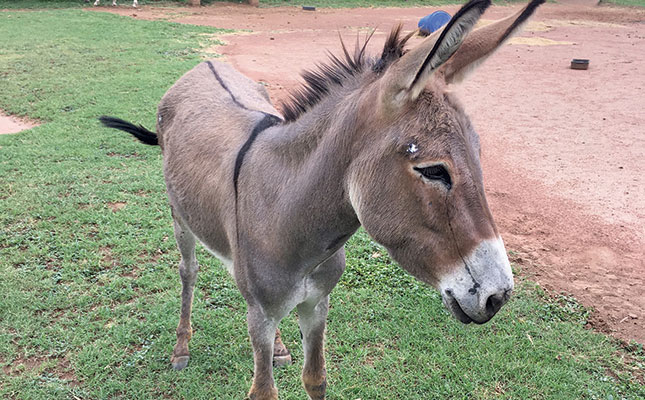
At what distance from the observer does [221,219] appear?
2.39 metres

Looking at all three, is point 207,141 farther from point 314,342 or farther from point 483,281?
point 483,281

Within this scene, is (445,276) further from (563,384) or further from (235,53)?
(235,53)

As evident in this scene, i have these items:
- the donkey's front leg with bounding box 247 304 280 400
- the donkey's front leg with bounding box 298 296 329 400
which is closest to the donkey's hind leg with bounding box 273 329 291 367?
the donkey's front leg with bounding box 298 296 329 400

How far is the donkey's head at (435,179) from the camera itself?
1341 millimetres

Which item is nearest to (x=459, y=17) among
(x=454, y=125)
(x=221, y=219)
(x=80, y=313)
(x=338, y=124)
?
(x=454, y=125)

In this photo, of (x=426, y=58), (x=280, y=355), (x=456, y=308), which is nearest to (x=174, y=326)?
(x=280, y=355)

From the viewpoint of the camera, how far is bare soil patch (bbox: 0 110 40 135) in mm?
6734

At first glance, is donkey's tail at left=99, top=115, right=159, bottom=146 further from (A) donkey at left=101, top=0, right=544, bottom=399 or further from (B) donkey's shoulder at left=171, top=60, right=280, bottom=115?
(A) donkey at left=101, top=0, right=544, bottom=399

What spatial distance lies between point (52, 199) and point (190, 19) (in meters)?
14.3

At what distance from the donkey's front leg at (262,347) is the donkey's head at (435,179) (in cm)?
92

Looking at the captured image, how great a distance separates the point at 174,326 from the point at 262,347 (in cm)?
152

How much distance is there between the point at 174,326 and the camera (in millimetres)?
3496

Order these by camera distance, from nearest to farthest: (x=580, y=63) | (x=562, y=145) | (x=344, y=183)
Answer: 1. (x=344, y=183)
2. (x=562, y=145)
3. (x=580, y=63)

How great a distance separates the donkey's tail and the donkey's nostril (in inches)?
113
